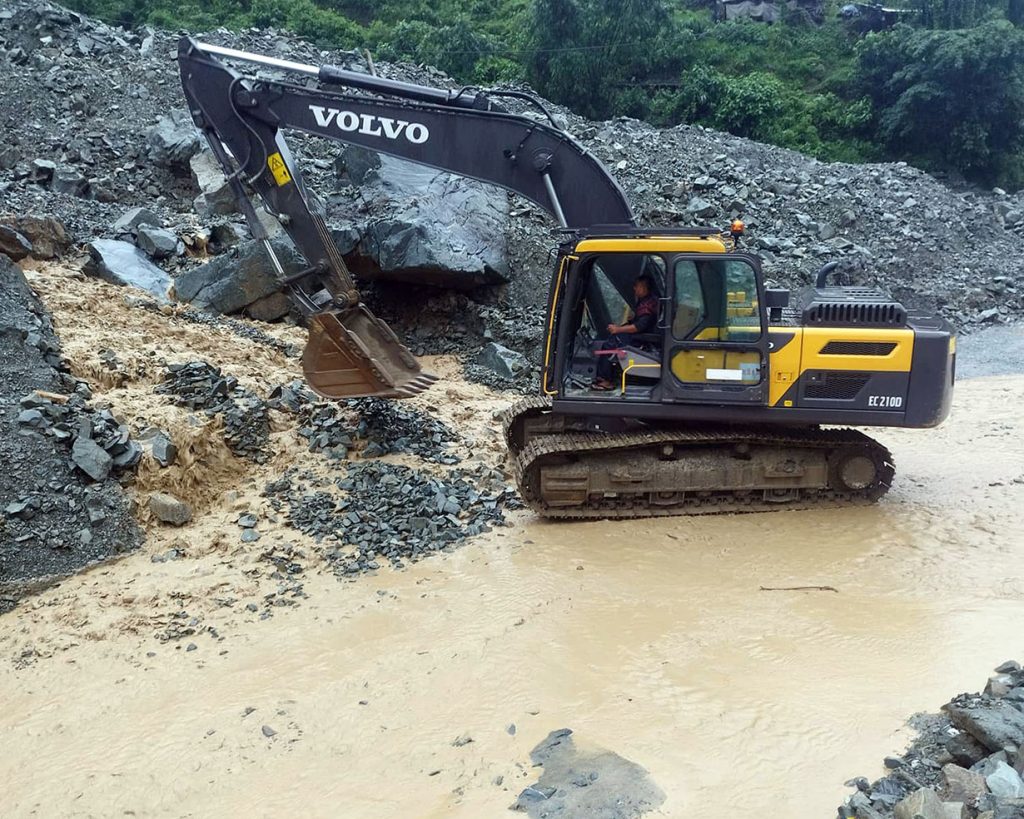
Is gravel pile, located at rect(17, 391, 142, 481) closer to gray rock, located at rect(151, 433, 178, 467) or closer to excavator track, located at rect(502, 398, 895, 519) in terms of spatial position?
gray rock, located at rect(151, 433, 178, 467)

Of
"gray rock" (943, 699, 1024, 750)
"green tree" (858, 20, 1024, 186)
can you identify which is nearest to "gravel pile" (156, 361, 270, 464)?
"gray rock" (943, 699, 1024, 750)

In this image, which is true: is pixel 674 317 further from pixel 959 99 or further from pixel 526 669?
pixel 959 99

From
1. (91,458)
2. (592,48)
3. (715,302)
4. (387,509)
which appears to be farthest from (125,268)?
(592,48)

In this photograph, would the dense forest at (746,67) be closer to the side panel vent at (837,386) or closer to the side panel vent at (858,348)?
the side panel vent at (858,348)

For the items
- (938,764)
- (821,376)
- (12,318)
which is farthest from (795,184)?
(938,764)

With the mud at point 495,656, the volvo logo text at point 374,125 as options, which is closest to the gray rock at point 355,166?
the volvo logo text at point 374,125

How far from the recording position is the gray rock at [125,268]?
1115 cm

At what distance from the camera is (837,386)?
7223 millimetres

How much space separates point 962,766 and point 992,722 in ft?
0.75

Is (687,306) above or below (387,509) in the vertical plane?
above

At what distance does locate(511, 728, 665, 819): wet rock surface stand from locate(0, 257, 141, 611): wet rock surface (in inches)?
158

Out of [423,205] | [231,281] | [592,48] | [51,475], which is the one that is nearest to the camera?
[51,475]

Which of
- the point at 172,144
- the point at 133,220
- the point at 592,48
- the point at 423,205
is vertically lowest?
the point at 133,220

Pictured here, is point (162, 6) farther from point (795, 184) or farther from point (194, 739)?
point (194, 739)
